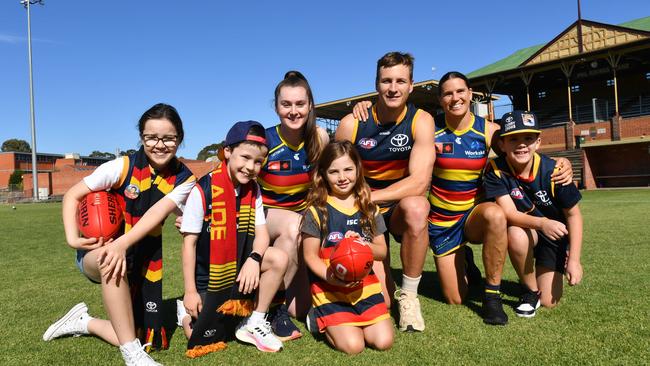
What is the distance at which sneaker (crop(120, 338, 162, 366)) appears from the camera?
2.89 m

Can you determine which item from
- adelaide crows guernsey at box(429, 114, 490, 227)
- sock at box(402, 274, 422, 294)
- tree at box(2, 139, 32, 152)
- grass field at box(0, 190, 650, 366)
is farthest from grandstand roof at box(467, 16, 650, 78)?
tree at box(2, 139, 32, 152)

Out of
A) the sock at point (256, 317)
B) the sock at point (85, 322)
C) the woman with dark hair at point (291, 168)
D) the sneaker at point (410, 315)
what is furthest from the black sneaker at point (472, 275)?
the sock at point (85, 322)

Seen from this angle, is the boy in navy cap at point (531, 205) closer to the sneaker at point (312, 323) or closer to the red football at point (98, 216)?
the sneaker at point (312, 323)

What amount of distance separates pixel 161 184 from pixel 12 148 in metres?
111

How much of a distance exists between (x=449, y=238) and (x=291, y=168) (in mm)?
1657

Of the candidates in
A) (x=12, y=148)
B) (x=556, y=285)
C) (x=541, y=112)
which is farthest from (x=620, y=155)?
(x=12, y=148)

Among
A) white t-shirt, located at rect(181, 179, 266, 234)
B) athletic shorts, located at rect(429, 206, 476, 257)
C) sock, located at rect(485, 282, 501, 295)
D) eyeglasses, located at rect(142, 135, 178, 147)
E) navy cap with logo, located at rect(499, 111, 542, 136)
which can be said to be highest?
navy cap with logo, located at rect(499, 111, 542, 136)

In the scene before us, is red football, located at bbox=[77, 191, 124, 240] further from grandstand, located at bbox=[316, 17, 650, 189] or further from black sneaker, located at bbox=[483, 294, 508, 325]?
grandstand, located at bbox=[316, 17, 650, 189]

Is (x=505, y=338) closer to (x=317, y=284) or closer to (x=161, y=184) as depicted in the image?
(x=317, y=284)

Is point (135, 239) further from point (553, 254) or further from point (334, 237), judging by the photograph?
point (553, 254)

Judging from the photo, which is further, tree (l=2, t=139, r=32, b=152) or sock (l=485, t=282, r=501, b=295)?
tree (l=2, t=139, r=32, b=152)

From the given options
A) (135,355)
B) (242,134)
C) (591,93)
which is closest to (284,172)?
(242,134)

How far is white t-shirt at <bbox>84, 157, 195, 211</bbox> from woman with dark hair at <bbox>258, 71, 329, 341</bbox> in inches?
35.6

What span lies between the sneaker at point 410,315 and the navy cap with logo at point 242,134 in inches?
65.6
